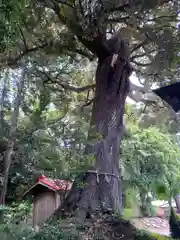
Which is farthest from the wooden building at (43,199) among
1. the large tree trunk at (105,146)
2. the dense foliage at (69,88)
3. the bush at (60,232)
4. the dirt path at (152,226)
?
the bush at (60,232)

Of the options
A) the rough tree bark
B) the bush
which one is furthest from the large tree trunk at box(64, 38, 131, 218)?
the rough tree bark

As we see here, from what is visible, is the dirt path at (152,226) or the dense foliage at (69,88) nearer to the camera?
the dense foliage at (69,88)

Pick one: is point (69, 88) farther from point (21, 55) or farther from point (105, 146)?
point (105, 146)

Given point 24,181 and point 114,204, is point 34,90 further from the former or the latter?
point 114,204

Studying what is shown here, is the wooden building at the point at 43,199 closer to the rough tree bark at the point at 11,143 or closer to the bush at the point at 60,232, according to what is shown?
the rough tree bark at the point at 11,143

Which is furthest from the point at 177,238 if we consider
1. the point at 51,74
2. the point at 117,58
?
the point at 51,74

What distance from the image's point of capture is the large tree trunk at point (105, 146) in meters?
4.08

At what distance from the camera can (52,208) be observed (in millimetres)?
7434

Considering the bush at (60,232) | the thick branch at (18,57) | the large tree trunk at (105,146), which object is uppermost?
the thick branch at (18,57)

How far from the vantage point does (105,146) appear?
4.54 meters

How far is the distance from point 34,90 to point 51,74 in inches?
21.4

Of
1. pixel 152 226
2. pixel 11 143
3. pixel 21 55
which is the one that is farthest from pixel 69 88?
pixel 152 226

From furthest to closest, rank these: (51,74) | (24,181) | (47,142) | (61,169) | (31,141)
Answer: (24,181)
(51,74)
(31,141)
(47,142)
(61,169)

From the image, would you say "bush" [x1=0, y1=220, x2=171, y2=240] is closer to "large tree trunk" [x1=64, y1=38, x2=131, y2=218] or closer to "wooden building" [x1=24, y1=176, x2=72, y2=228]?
"large tree trunk" [x1=64, y1=38, x2=131, y2=218]
